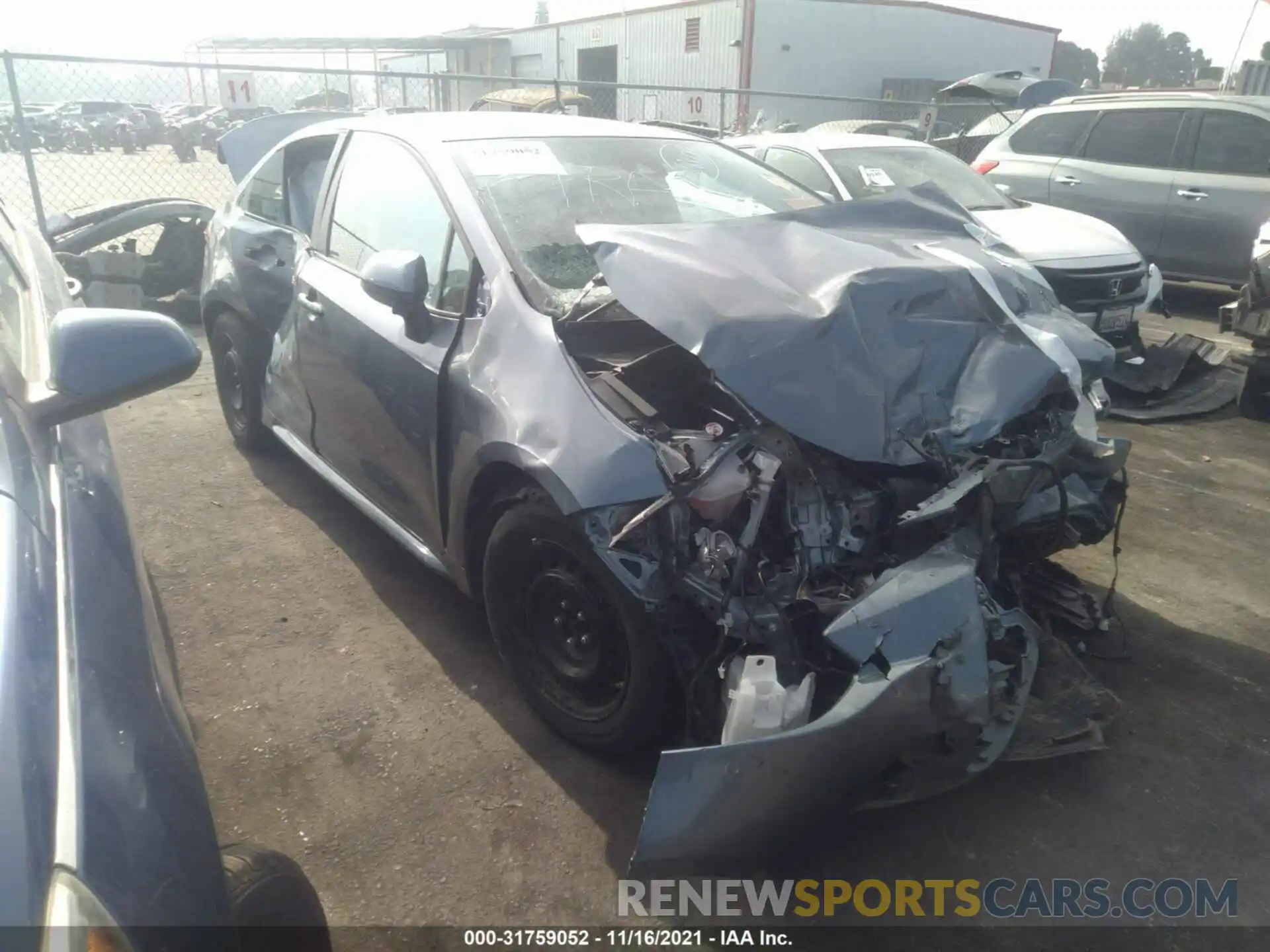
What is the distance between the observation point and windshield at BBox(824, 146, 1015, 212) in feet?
23.4

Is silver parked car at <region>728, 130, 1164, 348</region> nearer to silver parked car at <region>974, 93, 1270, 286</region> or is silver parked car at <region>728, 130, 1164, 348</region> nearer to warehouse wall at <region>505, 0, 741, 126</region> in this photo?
silver parked car at <region>974, 93, 1270, 286</region>

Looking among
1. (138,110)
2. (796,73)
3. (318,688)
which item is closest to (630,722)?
(318,688)

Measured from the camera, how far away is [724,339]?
2.44 m

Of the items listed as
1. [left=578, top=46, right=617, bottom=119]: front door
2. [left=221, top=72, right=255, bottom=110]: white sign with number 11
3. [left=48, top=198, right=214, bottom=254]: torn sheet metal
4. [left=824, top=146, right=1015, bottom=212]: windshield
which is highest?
[left=578, top=46, right=617, bottom=119]: front door

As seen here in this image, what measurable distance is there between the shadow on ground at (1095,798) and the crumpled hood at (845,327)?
3.27ft

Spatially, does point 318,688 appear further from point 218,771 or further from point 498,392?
point 498,392

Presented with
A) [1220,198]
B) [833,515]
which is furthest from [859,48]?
[833,515]

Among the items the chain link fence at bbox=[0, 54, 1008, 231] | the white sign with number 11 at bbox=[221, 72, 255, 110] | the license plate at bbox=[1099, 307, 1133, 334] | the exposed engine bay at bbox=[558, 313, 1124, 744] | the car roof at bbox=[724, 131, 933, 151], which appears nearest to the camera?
the exposed engine bay at bbox=[558, 313, 1124, 744]

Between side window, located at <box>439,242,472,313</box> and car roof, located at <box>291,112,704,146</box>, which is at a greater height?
car roof, located at <box>291,112,704,146</box>

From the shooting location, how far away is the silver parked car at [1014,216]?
6488 mm

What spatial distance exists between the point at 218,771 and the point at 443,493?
1.08m

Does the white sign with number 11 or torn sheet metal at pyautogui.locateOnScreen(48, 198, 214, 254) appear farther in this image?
the white sign with number 11

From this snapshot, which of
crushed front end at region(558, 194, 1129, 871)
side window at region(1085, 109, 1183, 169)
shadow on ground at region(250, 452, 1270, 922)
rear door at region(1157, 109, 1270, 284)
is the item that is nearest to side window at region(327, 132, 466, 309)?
crushed front end at region(558, 194, 1129, 871)

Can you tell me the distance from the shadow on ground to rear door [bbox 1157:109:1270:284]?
6449 millimetres
